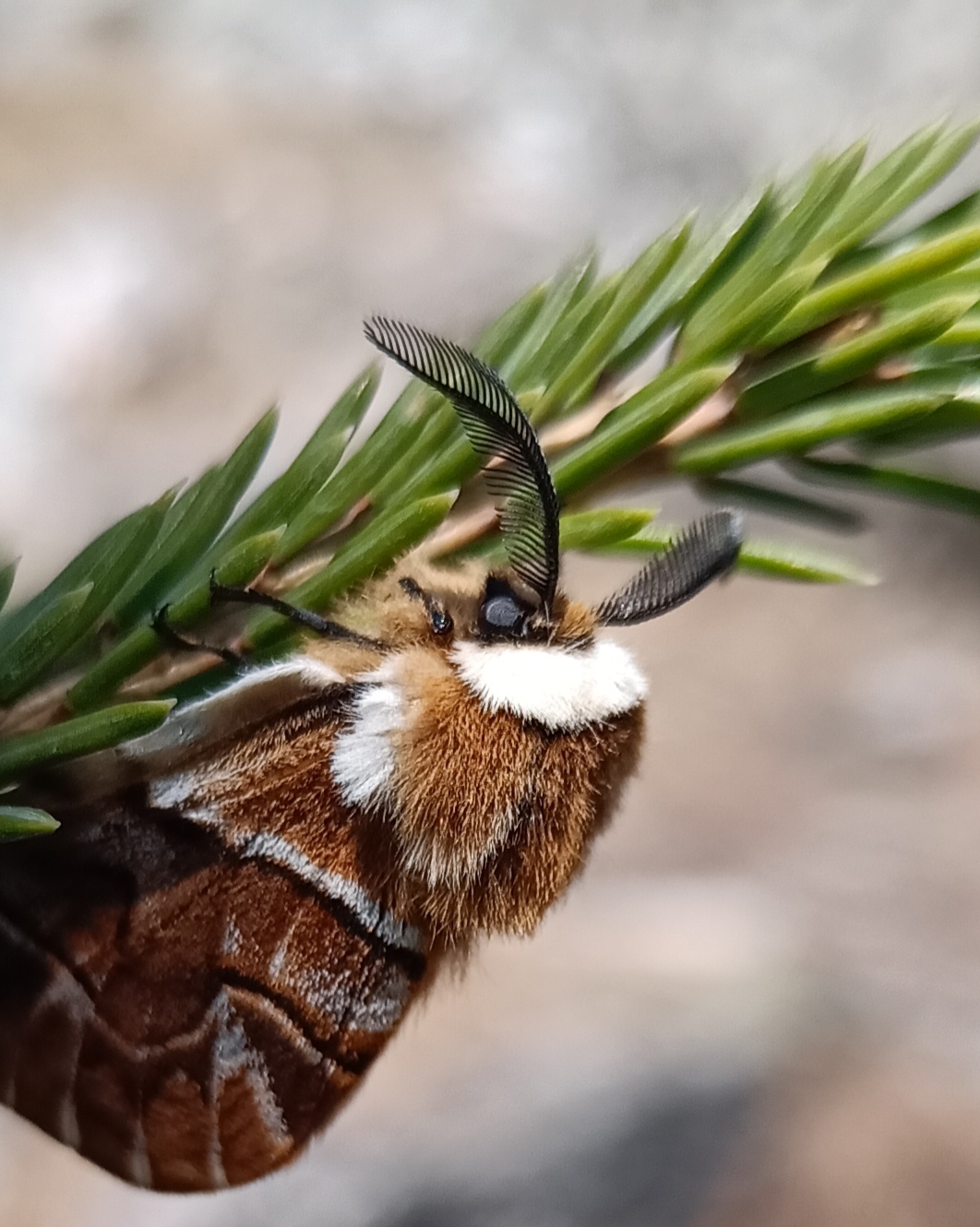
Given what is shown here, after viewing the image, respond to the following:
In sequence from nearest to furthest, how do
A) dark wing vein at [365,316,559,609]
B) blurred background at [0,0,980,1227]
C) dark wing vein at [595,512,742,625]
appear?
dark wing vein at [365,316,559,609]
dark wing vein at [595,512,742,625]
blurred background at [0,0,980,1227]

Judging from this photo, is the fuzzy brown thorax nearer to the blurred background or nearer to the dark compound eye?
the dark compound eye

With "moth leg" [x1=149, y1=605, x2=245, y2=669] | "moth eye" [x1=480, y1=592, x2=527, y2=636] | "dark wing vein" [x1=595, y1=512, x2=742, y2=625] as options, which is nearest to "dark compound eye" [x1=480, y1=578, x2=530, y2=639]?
"moth eye" [x1=480, y1=592, x2=527, y2=636]

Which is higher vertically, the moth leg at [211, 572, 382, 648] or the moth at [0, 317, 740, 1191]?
the moth leg at [211, 572, 382, 648]

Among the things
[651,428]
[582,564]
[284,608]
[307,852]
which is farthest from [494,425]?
[582,564]

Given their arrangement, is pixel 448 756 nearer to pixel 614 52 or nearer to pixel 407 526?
pixel 407 526

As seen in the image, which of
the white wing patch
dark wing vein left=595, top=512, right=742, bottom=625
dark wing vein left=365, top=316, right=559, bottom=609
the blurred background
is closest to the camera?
dark wing vein left=365, top=316, right=559, bottom=609

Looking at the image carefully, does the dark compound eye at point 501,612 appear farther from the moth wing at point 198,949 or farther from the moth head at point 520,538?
the moth wing at point 198,949

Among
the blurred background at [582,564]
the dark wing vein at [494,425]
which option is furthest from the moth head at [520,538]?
the blurred background at [582,564]
